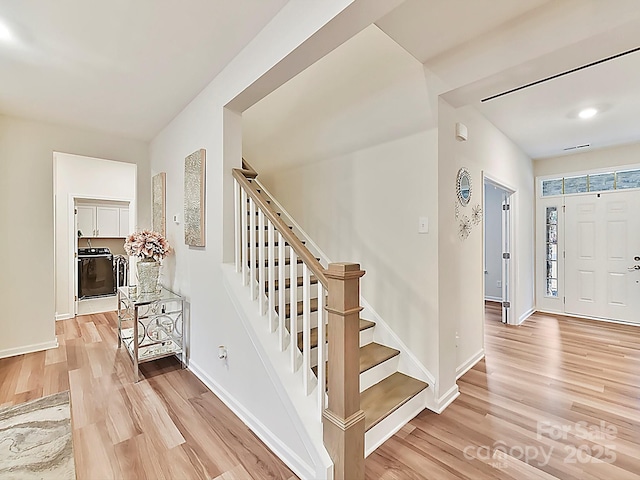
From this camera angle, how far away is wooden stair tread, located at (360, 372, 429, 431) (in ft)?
6.18

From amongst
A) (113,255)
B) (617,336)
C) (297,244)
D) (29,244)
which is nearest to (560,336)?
(617,336)

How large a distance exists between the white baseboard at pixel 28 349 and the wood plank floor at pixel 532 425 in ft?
12.0

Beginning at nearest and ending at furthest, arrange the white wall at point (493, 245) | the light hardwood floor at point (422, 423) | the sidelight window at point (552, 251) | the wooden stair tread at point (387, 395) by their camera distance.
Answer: the light hardwood floor at point (422, 423) < the wooden stair tread at point (387, 395) < the sidelight window at point (552, 251) < the white wall at point (493, 245)

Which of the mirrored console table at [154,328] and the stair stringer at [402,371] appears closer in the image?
the stair stringer at [402,371]

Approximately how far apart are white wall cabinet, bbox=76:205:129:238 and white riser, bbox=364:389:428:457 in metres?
6.10

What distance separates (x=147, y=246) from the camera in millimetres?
2998

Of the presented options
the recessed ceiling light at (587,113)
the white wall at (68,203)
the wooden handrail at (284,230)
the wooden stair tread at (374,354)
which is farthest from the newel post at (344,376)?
the white wall at (68,203)

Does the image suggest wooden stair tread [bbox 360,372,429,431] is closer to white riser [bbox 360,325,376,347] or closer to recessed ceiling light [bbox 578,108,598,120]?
white riser [bbox 360,325,376,347]

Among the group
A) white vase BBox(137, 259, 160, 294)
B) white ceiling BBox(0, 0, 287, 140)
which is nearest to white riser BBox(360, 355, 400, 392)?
white vase BBox(137, 259, 160, 294)

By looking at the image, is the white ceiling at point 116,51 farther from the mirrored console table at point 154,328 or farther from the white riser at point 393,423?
the white riser at point 393,423

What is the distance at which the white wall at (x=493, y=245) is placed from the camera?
580 cm

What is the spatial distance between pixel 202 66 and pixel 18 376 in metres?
3.12

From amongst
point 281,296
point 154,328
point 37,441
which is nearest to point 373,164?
point 281,296

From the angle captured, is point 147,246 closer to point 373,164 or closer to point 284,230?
point 284,230
